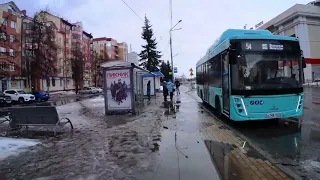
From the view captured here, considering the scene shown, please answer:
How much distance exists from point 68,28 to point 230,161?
8607cm

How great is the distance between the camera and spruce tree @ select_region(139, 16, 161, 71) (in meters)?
67.0

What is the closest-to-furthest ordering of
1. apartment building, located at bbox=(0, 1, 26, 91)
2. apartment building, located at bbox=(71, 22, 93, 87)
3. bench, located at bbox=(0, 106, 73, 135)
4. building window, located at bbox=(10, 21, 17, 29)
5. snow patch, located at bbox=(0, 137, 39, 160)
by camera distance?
snow patch, located at bbox=(0, 137, 39, 160)
bench, located at bbox=(0, 106, 73, 135)
apartment building, located at bbox=(0, 1, 26, 91)
building window, located at bbox=(10, 21, 17, 29)
apartment building, located at bbox=(71, 22, 93, 87)

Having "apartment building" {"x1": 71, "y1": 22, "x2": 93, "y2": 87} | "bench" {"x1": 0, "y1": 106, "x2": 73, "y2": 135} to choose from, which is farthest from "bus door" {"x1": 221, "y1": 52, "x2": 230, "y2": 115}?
"apartment building" {"x1": 71, "y1": 22, "x2": 93, "y2": 87}

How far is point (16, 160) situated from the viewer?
6750 mm

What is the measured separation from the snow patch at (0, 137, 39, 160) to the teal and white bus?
21.3 ft

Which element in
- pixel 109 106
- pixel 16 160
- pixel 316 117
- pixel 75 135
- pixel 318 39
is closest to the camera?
pixel 16 160

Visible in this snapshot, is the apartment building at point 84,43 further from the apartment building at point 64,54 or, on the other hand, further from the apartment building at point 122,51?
the apartment building at point 122,51

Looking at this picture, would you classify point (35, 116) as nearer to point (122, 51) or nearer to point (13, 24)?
point (13, 24)

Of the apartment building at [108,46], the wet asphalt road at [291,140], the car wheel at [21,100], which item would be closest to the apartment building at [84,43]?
the apartment building at [108,46]

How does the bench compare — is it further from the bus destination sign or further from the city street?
the bus destination sign

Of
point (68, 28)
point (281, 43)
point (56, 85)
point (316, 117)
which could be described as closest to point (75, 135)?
point (281, 43)

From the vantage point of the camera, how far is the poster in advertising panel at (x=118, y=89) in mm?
15352

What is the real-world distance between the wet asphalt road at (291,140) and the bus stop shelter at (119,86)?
513cm

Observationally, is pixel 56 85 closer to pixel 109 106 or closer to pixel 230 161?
pixel 109 106
